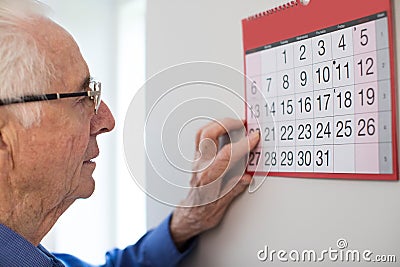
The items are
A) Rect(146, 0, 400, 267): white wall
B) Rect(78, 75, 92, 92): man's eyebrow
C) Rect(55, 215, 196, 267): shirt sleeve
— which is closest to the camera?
Rect(146, 0, 400, 267): white wall

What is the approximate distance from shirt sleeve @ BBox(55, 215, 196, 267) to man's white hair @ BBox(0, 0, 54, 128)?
14.5 inches

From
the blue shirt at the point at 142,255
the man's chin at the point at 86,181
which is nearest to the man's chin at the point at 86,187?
the man's chin at the point at 86,181

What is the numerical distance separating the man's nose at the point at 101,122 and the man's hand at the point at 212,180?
0.16m

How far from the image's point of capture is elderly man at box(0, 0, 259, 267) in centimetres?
66

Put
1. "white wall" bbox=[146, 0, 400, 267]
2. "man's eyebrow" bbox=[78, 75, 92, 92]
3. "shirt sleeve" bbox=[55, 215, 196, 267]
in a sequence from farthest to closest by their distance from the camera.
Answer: "shirt sleeve" bbox=[55, 215, 196, 267] < "man's eyebrow" bbox=[78, 75, 92, 92] < "white wall" bbox=[146, 0, 400, 267]

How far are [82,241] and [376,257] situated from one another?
107cm

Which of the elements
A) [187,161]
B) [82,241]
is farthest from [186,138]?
[82,241]

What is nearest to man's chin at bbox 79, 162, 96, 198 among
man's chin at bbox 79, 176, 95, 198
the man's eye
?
man's chin at bbox 79, 176, 95, 198

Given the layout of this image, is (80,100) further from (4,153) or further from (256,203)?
(256,203)

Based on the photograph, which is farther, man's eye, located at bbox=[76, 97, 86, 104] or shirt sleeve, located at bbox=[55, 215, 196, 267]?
→ shirt sleeve, located at bbox=[55, 215, 196, 267]

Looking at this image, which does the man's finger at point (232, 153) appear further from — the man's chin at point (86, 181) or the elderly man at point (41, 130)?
the man's chin at point (86, 181)

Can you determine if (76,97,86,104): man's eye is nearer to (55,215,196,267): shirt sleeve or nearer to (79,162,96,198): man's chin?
(79,162,96,198): man's chin

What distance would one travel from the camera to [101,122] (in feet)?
2.63

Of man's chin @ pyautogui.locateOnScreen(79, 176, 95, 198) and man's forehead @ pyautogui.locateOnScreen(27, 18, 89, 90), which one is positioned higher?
man's forehead @ pyautogui.locateOnScreen(27, 18, 89, 90)
